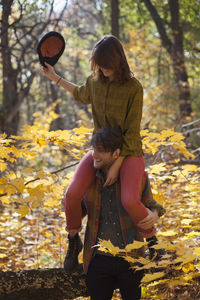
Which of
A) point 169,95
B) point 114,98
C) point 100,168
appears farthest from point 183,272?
point 169,95

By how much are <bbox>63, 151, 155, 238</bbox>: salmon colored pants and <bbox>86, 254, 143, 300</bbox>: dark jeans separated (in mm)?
269

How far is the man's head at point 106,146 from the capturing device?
2.24 metres

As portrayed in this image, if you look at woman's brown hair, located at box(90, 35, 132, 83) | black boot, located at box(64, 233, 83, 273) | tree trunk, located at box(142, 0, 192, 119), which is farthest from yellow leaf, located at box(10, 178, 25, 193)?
tree trunk, located at box(142, 0, 192, 119)

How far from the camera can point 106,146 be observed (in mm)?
2238

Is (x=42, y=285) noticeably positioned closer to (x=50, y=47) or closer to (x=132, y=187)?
(x=132, y=187)

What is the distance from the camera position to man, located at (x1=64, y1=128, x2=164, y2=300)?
227 cm

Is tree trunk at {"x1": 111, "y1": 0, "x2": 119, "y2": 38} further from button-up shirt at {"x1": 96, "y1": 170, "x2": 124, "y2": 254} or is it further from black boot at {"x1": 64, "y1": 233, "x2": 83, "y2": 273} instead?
black boot at {"x1": 64, "y1": 233, "x2": 83, "y2": 273}

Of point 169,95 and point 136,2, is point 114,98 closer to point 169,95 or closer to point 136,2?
point 136,2

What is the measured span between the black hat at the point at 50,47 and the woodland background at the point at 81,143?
0.63 metres

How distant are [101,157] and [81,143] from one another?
2.36 feet

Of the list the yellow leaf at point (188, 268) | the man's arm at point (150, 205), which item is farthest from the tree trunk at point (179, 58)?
the yellow leaf at point (188, 268)

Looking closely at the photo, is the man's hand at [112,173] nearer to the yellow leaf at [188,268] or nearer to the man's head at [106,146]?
the man's head at [106,146]

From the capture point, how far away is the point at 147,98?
43.6ft

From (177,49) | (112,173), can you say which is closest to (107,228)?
(112,173)
